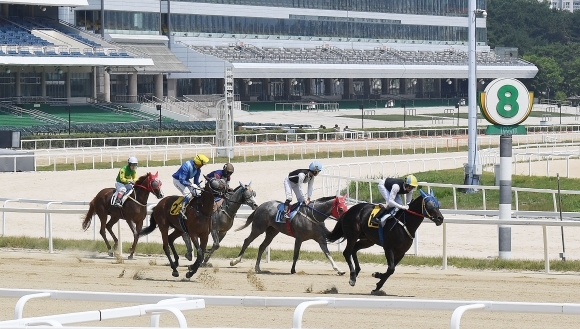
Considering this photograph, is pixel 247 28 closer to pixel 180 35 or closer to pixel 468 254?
pixel 180 35

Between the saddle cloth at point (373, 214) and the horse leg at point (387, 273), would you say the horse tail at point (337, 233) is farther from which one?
the horse leg at point (387, 273)

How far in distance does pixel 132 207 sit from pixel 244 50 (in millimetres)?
53507

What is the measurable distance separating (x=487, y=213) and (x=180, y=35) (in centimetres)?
4834

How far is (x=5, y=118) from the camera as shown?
49562mm

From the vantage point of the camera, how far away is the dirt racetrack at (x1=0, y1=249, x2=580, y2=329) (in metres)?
9.77

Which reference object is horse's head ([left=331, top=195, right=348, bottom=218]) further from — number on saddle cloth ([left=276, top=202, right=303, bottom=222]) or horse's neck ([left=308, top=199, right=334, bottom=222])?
number on saddle cloth ([left=276, top=202, right=303, bottom=222])

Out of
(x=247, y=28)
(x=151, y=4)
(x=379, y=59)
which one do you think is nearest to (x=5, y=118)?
(x=151, y=4)

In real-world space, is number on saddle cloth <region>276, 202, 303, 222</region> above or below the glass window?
below

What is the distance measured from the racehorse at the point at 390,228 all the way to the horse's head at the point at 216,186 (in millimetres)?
1361

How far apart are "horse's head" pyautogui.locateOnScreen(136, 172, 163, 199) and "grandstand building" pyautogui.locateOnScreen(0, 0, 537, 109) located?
37232mm

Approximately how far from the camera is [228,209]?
14.3 metres

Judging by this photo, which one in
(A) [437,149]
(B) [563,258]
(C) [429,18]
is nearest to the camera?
(B) [563,258]

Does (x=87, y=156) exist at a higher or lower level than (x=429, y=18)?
lower

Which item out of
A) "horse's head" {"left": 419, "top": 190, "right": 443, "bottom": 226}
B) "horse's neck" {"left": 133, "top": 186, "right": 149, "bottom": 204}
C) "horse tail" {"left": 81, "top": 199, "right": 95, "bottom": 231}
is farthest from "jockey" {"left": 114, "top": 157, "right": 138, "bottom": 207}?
"horse's head" {"left": 419, "top": 190, "right": 443, "bottom": 226}
